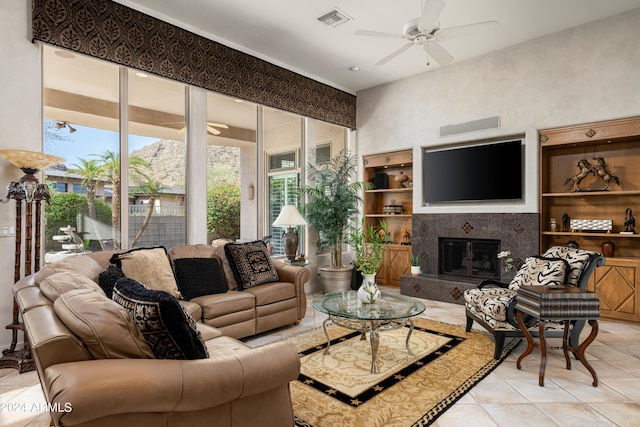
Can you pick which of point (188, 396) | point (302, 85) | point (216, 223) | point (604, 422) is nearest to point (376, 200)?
point (302, 85)

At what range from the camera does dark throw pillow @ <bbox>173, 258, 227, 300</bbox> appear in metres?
3.51

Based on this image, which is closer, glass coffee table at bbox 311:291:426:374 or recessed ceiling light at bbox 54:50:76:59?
glass coffee table at bbox 311:291:426:374

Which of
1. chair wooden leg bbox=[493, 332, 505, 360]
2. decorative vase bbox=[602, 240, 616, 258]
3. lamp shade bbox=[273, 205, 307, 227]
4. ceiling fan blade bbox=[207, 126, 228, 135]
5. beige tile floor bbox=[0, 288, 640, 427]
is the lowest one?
beige tile floor bbox=[0, 288, 640, 427]

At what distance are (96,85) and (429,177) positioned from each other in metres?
4.65

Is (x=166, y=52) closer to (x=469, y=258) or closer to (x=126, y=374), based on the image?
(x=126, y=374)

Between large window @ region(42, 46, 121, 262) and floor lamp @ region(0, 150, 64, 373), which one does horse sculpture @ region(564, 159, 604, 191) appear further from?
floor lamp @ region(0, 150, 64, 373)

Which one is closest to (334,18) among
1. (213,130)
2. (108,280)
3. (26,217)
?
(213,130)

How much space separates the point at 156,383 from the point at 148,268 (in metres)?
2.08

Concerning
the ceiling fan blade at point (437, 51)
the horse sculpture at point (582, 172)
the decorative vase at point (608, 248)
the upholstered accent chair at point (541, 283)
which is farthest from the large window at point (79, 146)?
the decorative vase at point (608, 248)

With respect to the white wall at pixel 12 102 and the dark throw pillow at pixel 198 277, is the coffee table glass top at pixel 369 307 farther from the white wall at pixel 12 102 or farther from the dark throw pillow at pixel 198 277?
the white wall at pixel 12 102

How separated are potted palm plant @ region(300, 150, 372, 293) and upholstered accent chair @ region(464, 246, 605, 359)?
103 inches

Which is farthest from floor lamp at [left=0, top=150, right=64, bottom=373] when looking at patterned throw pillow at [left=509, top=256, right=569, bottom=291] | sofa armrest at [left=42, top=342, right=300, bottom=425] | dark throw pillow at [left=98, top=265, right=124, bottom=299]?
patterned throw pillow at [left=509, top=256, right=569, bottom=291]

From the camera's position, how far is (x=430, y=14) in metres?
3.07

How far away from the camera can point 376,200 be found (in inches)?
271
